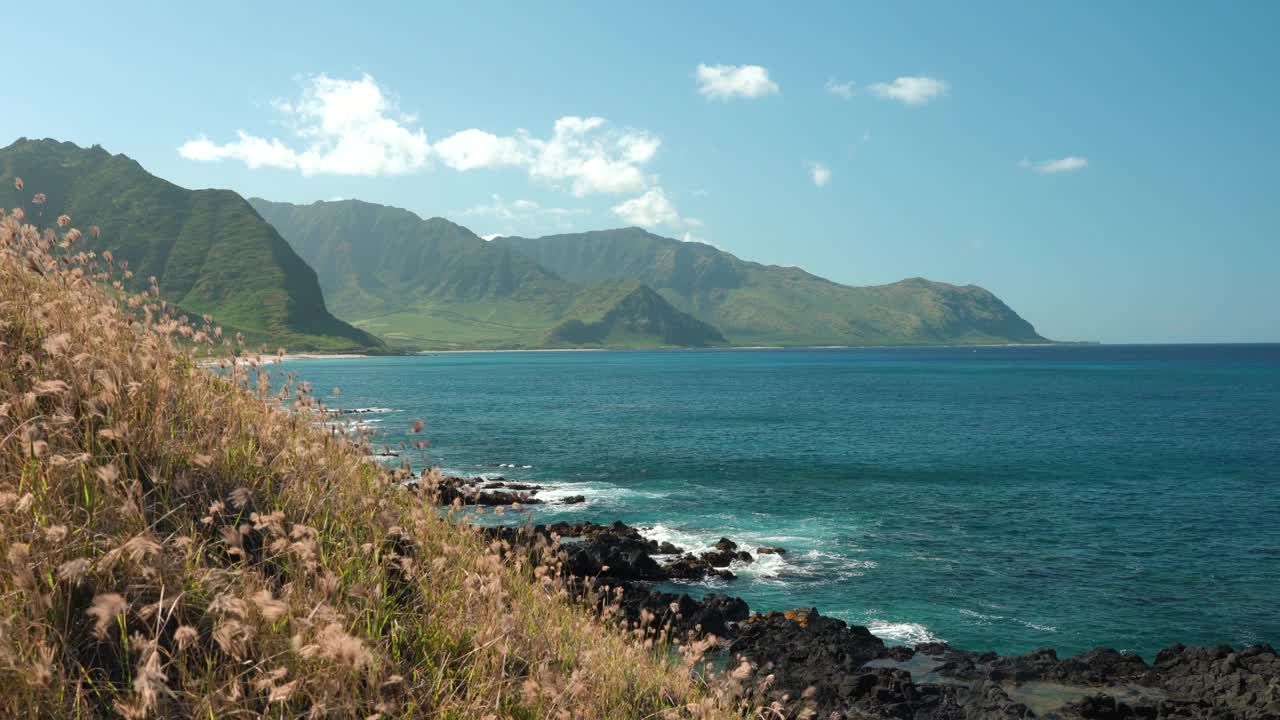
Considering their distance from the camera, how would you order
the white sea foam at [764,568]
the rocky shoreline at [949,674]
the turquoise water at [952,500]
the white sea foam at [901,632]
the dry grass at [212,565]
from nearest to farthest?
the dry grass at [212,565], the rocky shoreline at [949,674], the white sea foam at [901,632], the turquoise water at [952,500], the white sea foam at [764,568]

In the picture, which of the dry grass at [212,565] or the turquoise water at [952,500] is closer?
the dry grass at [212,565]

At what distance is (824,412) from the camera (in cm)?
8862

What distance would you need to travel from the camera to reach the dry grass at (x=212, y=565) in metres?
4.04

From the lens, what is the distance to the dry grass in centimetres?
404

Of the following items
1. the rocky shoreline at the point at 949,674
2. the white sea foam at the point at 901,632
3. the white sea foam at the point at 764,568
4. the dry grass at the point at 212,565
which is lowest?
the white sea foam at the point at 901,632

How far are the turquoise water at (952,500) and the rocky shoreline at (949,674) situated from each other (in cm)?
192

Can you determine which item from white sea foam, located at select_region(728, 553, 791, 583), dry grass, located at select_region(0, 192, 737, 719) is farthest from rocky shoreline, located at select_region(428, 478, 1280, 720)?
dry grass, located at select_region(0, 192, 737, 719)

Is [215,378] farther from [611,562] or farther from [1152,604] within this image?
[1152,604]

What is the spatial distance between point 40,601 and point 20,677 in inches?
18.7

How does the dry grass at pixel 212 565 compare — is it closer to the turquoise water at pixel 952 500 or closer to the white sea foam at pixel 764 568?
the turquoise water at pixel 952 500

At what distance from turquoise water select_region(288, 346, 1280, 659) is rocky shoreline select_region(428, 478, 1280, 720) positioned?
1.92m

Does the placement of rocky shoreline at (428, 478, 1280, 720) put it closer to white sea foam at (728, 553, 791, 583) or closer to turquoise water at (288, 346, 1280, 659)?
turquoise water at (288, 346, 1280, 659)

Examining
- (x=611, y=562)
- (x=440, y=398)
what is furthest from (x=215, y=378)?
(x=440, y=398)

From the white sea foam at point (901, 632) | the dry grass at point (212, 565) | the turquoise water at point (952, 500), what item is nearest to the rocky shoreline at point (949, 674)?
the white sea foam at point (901, 632)
